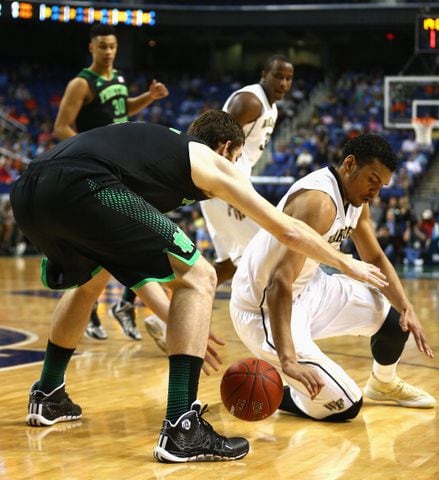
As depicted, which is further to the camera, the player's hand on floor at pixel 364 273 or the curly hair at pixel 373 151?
the curly hair at pixel 373 151

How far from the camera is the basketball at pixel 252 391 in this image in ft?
14.2

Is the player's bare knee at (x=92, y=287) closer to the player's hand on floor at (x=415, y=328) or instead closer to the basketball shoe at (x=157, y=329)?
the player's hand on floor at (x=415, y=328)

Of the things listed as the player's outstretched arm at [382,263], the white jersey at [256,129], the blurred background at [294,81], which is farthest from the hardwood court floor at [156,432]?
the blurred background at [294,81]

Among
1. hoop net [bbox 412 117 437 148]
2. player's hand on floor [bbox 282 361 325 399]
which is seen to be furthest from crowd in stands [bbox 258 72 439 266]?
player's hand on floor [bbox 282 361 325 399]

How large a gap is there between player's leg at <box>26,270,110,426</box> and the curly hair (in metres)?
1.31

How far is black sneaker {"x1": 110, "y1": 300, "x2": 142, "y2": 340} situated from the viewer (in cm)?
726

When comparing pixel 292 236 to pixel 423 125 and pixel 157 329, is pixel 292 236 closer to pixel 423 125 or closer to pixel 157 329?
pixel 157 329

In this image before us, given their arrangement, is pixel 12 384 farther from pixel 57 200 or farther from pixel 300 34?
pixel 300 34

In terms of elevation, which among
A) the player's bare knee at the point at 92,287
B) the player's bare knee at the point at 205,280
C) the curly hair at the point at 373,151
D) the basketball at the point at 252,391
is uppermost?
the curly hair at the point at 373,151

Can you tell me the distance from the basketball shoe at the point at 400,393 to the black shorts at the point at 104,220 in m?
1.65

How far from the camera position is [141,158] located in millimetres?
3965

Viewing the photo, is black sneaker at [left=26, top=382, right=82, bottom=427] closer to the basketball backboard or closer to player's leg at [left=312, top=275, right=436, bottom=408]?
player's leg at [left=312, top=275, right=436, bottom=408]

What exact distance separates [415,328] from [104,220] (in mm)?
1720

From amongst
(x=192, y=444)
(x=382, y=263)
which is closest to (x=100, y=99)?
(x=382, y=263)
